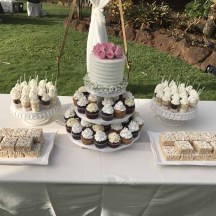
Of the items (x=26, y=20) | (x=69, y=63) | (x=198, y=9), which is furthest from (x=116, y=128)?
(x=26, y=20)

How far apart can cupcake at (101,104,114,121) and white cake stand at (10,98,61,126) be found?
505 millimetres

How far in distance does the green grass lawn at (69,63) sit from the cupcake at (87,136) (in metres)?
2.54

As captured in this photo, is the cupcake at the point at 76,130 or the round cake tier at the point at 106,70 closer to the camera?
the round cake tier at the point at 106,70

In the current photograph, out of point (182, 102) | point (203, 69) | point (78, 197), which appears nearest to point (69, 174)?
point (78, 197)

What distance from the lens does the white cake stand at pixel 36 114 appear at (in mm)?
2475

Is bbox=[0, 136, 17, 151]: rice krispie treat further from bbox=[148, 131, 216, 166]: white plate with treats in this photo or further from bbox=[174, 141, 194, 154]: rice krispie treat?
bbox=[174, 141, 194, 154]: rice krispie treat

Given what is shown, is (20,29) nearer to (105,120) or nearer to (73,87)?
(73,87)

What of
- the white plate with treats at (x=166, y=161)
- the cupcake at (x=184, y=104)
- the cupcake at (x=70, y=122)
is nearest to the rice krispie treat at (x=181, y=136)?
the white plate with treats at (x=166, y=161)

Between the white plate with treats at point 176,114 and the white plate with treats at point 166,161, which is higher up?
the white plate with treats at point 176,114

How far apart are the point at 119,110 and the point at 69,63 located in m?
4.29

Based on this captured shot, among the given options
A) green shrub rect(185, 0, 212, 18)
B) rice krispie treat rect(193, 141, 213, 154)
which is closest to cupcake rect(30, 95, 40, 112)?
rice krispie treat rect(193, 141, 213, 154)

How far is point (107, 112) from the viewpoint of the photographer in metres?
2.26

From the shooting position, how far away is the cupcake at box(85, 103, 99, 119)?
2.28 meters

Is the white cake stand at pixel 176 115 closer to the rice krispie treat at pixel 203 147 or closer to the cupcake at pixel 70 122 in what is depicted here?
the rice krispie treat at pixel 203 147
